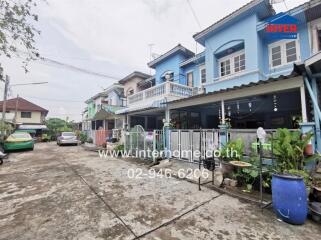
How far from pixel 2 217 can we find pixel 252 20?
1200 centimetres

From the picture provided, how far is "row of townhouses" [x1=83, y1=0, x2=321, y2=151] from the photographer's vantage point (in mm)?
5830

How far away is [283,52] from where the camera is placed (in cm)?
848

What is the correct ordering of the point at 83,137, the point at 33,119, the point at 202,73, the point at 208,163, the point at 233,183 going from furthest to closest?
1. the point at 33,119
2. the point at 83,137
3. the point at 202,73
4. the point at 208,163
5. the point at 233,183

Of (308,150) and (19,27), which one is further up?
(19,27)

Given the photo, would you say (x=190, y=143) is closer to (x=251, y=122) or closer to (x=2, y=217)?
(x=251, y=122)

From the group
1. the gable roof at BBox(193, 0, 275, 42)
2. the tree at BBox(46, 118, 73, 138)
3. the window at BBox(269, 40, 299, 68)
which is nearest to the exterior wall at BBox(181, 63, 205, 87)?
the gable roof at BBox(193, 0, 275, 42)

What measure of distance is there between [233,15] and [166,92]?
5.47 meters

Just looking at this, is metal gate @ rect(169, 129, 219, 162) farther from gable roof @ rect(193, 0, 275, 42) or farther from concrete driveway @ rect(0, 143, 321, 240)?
gable roof @ rect(193, 0, 275, 42)

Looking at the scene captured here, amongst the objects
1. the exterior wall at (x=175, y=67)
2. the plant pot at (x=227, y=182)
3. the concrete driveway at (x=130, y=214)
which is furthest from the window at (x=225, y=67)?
the concrete driveway at (x=130, y=214)

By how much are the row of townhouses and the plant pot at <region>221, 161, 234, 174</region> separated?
2.04 m

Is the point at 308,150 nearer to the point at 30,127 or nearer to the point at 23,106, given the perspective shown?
the point at 30,127

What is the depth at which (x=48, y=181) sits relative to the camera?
6289 millimetres

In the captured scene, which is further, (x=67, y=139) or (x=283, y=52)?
(x=67, y=139)

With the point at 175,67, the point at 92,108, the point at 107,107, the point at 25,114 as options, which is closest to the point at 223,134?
the point at 175,67
